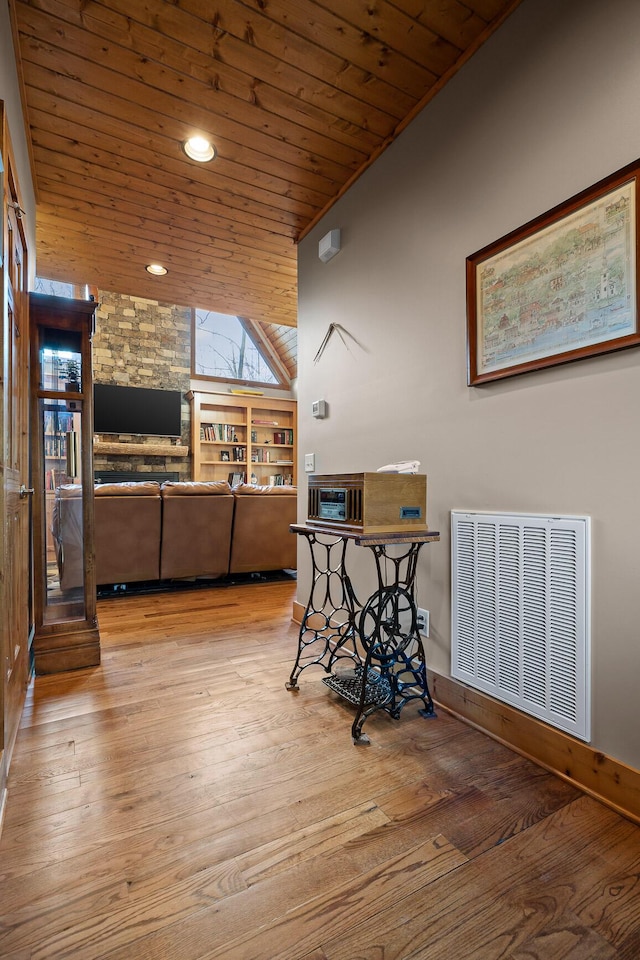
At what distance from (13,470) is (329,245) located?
2027 millimetres

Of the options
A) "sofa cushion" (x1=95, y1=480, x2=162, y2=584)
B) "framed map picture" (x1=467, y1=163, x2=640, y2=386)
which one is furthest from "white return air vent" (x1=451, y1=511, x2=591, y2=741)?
"sofa cushion" (x1=95, y1=480, x2=162, y2=584)

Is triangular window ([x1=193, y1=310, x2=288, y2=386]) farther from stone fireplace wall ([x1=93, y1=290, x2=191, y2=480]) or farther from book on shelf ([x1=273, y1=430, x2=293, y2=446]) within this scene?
book on shelf ([x1=273, y1=430, x2=293, y2=446])

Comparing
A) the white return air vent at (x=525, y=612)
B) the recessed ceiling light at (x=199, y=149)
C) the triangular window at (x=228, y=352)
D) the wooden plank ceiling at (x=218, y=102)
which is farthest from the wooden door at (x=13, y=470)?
the triangular window at (x=228, y=352)

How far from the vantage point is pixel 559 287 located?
146 cm

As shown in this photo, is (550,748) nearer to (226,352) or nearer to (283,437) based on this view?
(283,437)

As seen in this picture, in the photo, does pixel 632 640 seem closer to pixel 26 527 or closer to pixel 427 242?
pixel 427 242

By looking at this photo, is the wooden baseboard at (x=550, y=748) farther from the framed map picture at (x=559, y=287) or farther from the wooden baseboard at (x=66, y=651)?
Result: the wooden baseboard at (x=66, y=651)

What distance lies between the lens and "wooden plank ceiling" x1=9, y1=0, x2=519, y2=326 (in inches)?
67.4

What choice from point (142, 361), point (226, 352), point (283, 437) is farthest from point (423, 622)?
point (226, 352)

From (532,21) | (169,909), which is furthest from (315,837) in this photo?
(532,21)

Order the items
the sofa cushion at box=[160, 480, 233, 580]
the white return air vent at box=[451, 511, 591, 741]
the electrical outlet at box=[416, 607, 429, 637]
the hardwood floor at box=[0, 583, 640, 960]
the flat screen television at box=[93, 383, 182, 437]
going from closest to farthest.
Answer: the hardwood floor at box=[0, 583, 640, 960] < the white return air vent at box=[451, 511, 591, 741] < the electrical outlet at box=[416, 607, 429, 637] < the sofa cushion at box=[160, 480, 233, 580] < the flat screen television at box=[93, 383, 182, 437]

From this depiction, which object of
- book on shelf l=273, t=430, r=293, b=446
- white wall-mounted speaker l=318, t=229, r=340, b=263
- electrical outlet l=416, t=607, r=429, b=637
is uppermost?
white wall-mounted speaker l=318, t=229, r=340, b=263

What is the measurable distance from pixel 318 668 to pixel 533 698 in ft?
3.66

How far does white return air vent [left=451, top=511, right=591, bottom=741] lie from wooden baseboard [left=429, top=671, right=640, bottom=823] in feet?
0.13
